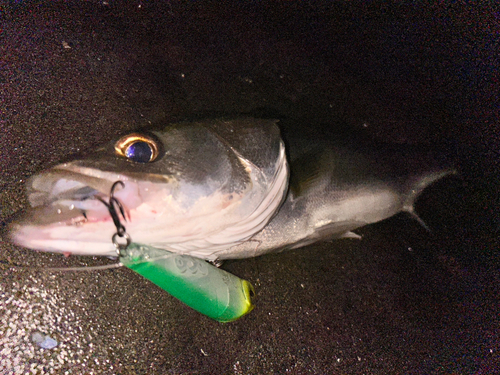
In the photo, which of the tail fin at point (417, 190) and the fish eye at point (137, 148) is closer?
the fish eye at point (137, 148)

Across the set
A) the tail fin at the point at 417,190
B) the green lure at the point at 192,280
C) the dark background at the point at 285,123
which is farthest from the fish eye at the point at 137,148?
the tail fin at the point at 417,190

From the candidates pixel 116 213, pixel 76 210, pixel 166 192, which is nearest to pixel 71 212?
pixel 76 210

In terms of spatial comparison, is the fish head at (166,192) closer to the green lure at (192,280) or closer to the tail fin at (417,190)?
the green lure at (192,280)

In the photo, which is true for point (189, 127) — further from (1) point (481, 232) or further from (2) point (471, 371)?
(2) point (471, 371)

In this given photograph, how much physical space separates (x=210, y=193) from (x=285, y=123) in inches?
27.5

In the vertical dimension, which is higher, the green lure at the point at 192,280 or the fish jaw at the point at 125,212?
the fish jaw at the point at 125,212

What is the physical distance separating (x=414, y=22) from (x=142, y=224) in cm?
233

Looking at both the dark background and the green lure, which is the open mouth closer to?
the green lure

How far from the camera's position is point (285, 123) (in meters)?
1.45

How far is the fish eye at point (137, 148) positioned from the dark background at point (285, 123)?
601mm

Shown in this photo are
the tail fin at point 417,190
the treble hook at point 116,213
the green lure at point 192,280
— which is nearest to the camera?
the treble hook at point 116,213

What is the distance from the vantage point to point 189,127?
109 cm

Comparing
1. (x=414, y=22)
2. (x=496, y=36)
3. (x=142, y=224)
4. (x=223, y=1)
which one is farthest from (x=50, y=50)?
(x=496, y=36)

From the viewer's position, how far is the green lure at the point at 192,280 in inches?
36.1
